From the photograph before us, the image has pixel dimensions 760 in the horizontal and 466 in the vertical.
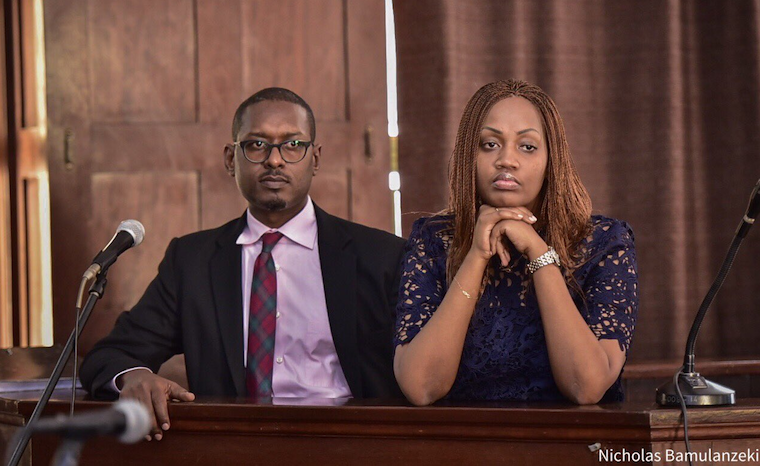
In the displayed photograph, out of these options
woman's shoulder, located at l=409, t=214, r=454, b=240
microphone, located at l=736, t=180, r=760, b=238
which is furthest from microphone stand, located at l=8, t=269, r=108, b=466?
microphone, located at l=736, t=180, r=760, b=238

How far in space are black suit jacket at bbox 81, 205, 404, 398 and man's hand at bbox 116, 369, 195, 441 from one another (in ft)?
1.51

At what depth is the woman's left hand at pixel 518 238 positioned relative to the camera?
2150 millimetres

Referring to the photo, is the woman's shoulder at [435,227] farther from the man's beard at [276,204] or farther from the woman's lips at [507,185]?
the man's beard at [276,204]

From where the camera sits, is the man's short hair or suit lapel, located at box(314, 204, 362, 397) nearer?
suit lapel, located at box(314, 204, 362, 397)

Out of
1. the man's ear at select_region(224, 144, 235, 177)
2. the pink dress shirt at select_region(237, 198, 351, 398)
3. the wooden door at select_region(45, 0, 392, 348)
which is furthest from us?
the wooden door at select_region(45, 0, 392, 348)

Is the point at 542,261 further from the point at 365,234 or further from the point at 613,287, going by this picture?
the point at 365,234

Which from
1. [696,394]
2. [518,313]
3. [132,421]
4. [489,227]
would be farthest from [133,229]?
[132,421]

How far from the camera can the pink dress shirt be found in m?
2.97

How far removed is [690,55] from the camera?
13.8ft

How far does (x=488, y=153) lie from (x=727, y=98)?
7.35 feet

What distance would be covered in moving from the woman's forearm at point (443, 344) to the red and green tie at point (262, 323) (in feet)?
2.73

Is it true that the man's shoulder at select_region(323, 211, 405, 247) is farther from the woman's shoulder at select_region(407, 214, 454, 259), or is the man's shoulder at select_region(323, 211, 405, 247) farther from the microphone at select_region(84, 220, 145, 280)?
the microphone at select_region(84, 220, 145, 280)

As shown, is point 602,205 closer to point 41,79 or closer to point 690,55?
point 690,55

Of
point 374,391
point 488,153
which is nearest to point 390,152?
point 374,391
